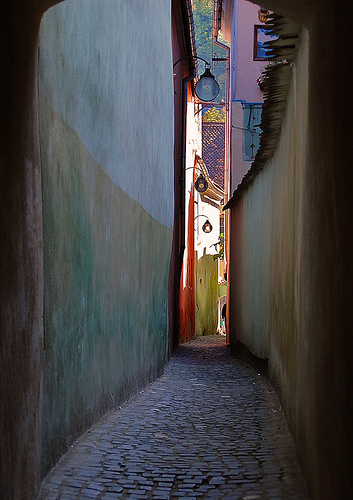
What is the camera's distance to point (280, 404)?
605 centimetres

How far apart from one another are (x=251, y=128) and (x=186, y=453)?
41.6 ft

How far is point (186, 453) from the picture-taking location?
469 cm

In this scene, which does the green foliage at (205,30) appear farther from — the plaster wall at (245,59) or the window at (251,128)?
the window at (251,128)

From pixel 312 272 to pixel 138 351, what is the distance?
4.52 meters

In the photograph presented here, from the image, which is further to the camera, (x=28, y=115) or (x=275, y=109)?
(x=275, y=109)

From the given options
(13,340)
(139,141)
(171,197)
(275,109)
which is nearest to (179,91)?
(171,197)

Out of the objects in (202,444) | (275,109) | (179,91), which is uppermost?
(179,91)

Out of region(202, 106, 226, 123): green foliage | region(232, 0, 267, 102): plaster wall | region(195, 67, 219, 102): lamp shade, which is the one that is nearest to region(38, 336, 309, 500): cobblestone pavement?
region(195, 67, 219, 102): lamp shade

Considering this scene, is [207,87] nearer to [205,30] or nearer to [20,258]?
[20,258]

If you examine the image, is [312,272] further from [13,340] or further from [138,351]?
[138,351]

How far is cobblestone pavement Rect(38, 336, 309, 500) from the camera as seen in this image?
3805 millimetres

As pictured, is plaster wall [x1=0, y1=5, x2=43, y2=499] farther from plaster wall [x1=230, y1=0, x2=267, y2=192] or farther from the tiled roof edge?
plaster wall [x1=230, y1=0, x2=267, y2=192]

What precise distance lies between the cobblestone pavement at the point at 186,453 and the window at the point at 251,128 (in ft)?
33.1

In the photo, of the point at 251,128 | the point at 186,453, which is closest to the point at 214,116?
the point at 251,128
